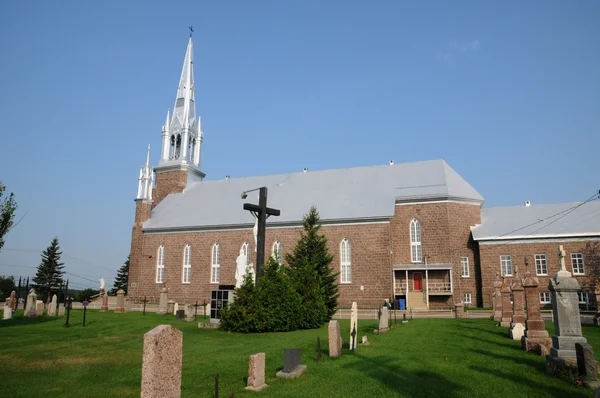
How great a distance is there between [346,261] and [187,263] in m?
14.8

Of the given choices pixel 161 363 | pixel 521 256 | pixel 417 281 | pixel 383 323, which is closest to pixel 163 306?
pixel 383 323

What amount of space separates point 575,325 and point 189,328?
14.7 m

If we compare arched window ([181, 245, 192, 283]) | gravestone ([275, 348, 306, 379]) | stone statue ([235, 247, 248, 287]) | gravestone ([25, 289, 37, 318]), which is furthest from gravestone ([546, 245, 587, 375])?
arched window ([181, 245, 192, 283])

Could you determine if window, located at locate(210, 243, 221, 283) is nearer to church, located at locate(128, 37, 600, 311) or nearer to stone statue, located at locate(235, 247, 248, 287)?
church, located at locate(128, 37, 600, 311)

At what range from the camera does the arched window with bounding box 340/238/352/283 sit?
34.0 meters

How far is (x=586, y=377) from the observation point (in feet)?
27.9

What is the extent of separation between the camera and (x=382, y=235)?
109 ft

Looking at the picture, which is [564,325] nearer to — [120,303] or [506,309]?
[506,309]

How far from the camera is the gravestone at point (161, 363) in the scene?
16.9 ft

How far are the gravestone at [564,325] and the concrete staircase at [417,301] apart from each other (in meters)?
22.0

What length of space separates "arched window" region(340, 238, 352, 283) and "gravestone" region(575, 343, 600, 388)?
999 inches

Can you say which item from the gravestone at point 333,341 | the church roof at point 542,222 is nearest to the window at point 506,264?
the church roof at point 542,222

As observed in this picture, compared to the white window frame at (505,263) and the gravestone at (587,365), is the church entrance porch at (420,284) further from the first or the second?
the gravestone at (587,365)

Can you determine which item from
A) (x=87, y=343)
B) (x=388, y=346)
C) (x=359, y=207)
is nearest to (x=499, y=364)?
(x=388, y=346)
